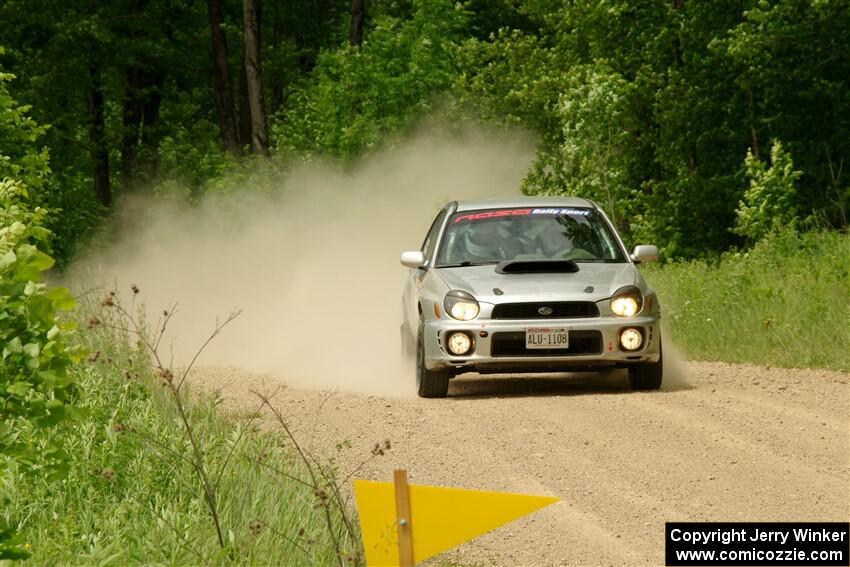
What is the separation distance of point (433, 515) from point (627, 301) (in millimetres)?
8175

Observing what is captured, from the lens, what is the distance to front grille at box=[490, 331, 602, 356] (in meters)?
13.0

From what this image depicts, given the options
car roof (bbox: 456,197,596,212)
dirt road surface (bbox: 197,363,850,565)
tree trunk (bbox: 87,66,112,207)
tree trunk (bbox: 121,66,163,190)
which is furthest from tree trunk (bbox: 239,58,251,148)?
dirt road surface (bbox: 197,363,850,565)

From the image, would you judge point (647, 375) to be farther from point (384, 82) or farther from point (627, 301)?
point (384, 82)

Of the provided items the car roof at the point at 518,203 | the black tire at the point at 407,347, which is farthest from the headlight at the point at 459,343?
the car roof at the point at 518,203

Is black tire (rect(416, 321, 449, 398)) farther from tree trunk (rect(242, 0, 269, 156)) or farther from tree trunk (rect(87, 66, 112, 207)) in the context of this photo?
tree trunk (rect(87, 66, 112, 207))

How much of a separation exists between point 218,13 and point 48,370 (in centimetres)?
4089

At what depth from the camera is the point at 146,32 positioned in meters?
47.2

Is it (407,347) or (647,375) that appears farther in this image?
(407,347)

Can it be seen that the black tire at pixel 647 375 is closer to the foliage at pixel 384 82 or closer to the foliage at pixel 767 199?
the foliage at pixel 767 199

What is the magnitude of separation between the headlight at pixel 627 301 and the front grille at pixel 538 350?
31cm

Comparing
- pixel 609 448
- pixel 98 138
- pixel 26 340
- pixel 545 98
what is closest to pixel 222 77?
pixel 98 138

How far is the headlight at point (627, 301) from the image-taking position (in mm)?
13172

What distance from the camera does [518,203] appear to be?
48.2ft

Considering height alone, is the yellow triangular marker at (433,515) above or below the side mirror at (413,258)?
above
